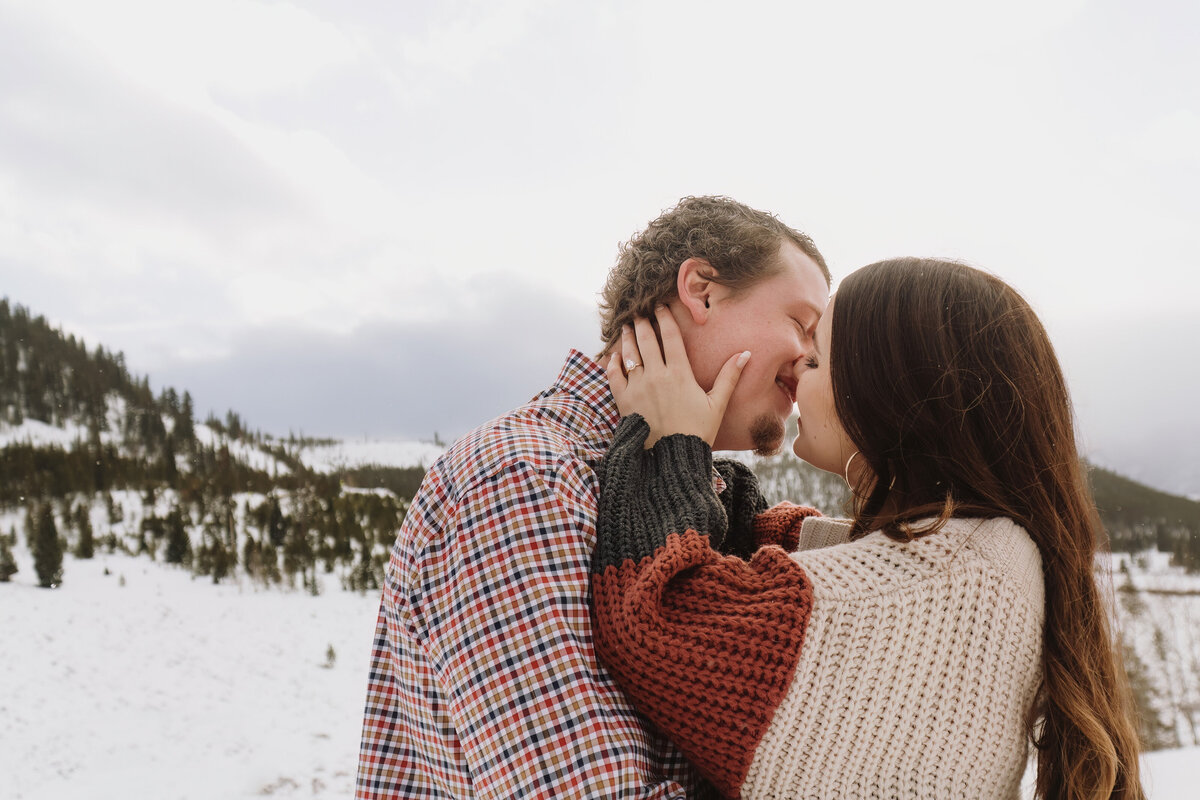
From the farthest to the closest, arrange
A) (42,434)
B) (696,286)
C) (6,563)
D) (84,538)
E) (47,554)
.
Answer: (42,434) → (84,538) → (47,554) → (6,563) → (696,286)

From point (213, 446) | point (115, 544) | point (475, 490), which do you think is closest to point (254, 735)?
point (115, 544)

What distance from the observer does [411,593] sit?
147 cm

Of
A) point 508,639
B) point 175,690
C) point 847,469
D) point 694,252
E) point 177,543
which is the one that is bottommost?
point 175,690

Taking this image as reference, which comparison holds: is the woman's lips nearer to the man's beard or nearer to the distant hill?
the man's beard


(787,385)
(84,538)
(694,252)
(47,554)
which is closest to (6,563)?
(47,554)

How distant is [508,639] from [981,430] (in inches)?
42.8

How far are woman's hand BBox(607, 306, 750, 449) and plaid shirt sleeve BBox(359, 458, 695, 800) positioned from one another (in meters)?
0.33

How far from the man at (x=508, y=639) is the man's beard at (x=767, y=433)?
54cm

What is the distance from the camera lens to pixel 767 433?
2.19 metres

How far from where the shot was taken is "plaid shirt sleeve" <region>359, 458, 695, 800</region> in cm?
126

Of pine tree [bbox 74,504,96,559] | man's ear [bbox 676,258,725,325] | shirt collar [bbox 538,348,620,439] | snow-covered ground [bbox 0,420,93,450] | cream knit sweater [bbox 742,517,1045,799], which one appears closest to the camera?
cream knit sweater [bbox 742,517,1045,799]

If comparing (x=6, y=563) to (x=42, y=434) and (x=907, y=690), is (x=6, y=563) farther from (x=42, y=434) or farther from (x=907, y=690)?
(x=907, y=690)

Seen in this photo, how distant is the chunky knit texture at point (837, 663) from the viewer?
1.24m

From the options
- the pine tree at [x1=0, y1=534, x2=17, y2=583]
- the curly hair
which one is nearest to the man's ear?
the curly hair
